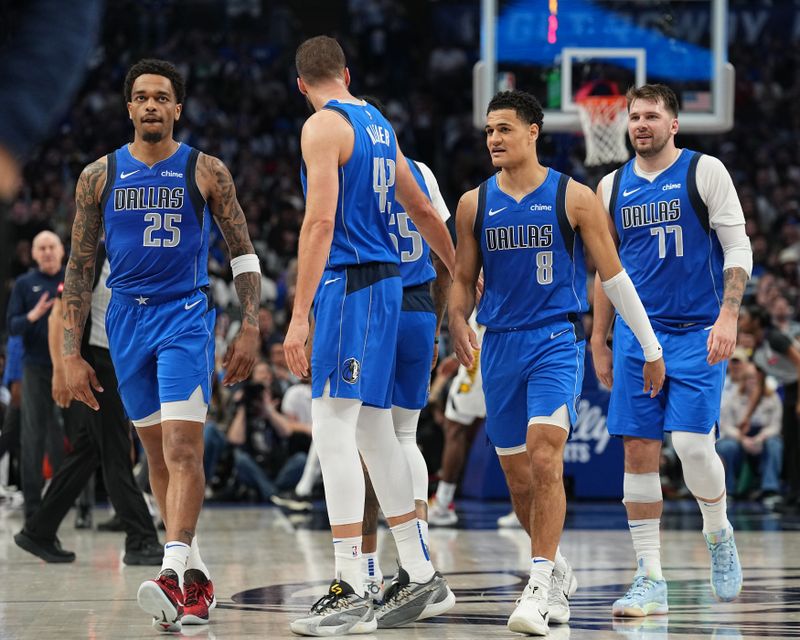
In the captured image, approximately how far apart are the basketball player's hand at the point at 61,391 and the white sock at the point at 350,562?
2.74m

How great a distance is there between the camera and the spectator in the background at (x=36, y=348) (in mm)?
9422

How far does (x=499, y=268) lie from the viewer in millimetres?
5770

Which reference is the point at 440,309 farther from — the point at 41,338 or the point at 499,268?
the point at 41,338

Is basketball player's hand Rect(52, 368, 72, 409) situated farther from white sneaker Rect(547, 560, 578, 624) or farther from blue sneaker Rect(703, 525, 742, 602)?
blue sneaker Rect(703, 525, 742, 602)

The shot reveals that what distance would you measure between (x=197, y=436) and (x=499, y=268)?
1.58 m

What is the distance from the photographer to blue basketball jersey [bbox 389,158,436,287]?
6398 mm

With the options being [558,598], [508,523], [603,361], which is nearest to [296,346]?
[558,598]

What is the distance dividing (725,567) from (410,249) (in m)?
2.25

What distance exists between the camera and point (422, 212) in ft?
19.1

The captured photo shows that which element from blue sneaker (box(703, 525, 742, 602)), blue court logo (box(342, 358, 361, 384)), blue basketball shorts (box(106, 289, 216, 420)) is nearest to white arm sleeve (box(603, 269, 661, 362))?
blue sneaker (box(703, 525, 742, 602))

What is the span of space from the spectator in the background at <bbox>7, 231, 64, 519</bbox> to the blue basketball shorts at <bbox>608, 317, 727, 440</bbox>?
4967 millimetres

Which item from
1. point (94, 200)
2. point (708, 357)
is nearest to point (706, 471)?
point (708, 357)

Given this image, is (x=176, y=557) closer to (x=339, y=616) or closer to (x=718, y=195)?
(x=339, y=616)

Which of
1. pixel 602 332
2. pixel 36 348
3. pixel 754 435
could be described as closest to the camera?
pixel 602 332
